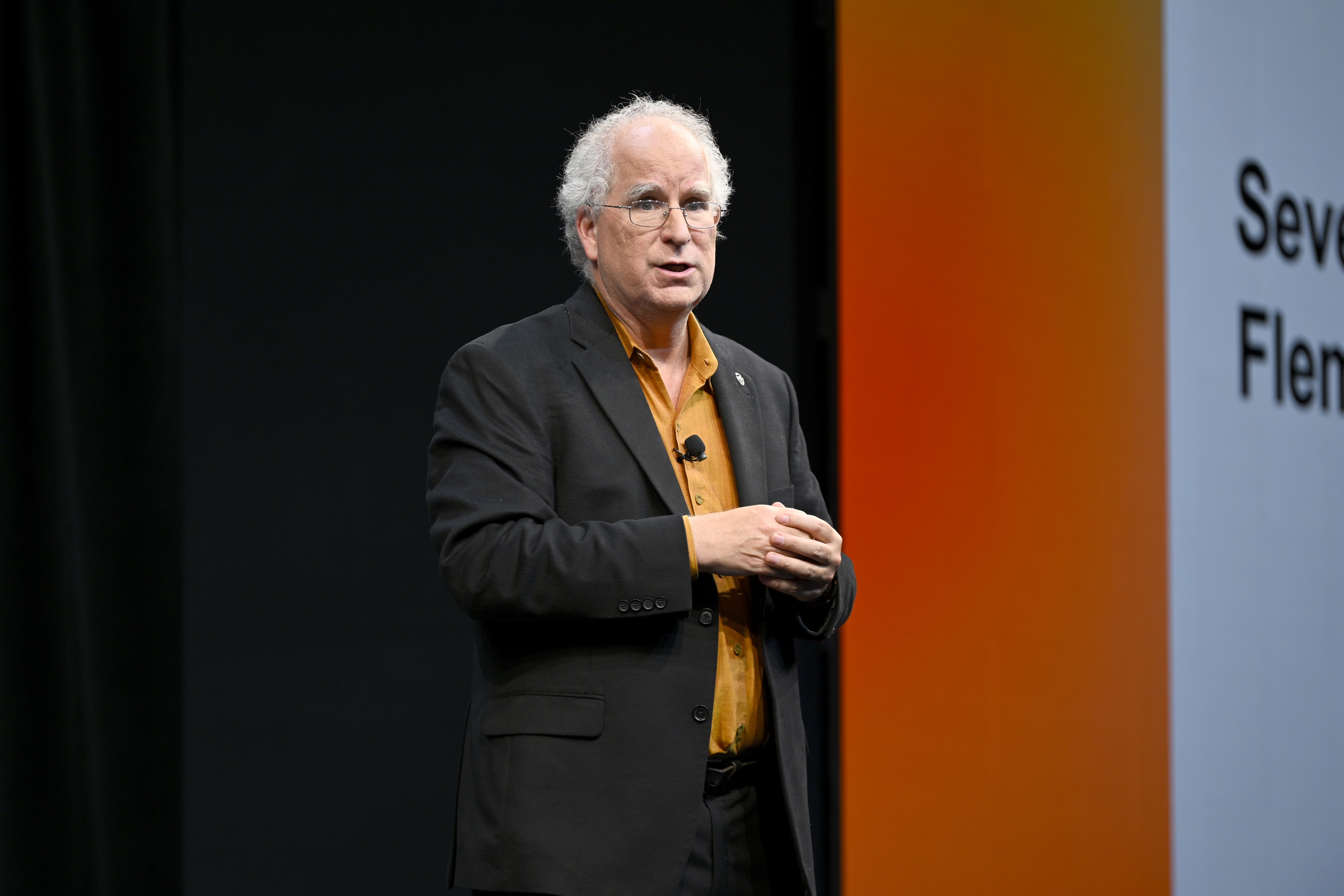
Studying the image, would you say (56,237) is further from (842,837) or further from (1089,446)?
(1089,446)

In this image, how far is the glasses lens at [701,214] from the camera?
1.66 meters

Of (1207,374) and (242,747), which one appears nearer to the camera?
(242,747)

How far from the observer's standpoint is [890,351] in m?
3.09

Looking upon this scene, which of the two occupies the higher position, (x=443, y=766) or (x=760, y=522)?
(x=760, y=522)

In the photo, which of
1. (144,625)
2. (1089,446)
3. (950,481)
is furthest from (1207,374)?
(144,625)

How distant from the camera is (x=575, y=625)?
155 centimetres

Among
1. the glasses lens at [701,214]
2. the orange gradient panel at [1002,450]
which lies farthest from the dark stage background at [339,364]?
the glasses lens at [701,214]

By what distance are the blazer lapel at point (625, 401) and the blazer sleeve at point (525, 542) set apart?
8 centimetres

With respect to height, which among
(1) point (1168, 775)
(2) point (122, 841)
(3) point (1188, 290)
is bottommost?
(1) point (1168, 775)

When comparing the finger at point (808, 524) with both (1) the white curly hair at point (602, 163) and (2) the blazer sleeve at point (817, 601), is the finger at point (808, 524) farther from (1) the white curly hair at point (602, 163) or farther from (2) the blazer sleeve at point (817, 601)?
(1) the white curly hair at point (602, 163)

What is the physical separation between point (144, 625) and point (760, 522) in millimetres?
1268

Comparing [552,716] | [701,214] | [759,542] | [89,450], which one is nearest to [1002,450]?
[701,214]

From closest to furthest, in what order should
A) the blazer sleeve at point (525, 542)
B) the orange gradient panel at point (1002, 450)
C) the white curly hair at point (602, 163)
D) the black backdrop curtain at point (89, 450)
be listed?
1. the blazer sleeve at point (525, 542)
2. the white curly hair at point (602, 163)
3. the black backdrop curtain at point (89, 450)
4. the orange gradient panel at point (1002, 450)

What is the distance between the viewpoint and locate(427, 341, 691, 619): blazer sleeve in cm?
146
